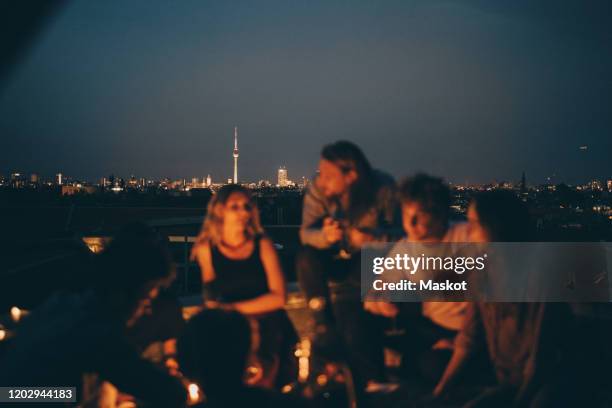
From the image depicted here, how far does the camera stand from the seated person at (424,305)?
2.45 metres

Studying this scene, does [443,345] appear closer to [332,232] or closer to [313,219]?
[332,232]

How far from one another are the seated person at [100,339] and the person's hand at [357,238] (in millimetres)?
1322

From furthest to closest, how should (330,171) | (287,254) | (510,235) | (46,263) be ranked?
(46,263) → (287,254) → (330,171) → (510,235)

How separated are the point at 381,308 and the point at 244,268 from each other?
743 mm

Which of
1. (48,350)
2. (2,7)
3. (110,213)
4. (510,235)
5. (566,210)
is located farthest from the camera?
(110,213)

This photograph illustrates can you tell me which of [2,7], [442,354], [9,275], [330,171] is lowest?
[9,275]

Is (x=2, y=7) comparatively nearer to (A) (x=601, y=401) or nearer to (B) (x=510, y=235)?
(B) (x=510, y=235)

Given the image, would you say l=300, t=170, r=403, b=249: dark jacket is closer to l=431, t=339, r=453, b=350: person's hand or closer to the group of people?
the group of people

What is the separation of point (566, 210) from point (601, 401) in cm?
773

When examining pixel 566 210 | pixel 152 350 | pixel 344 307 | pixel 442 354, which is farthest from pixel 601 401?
pixel 566 210

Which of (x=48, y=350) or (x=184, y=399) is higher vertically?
(x=48, y=350)

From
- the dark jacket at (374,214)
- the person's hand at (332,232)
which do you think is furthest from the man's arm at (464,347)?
the person's hand at (332,232)

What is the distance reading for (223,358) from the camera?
4.12 ft

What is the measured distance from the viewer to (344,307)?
247 cm
